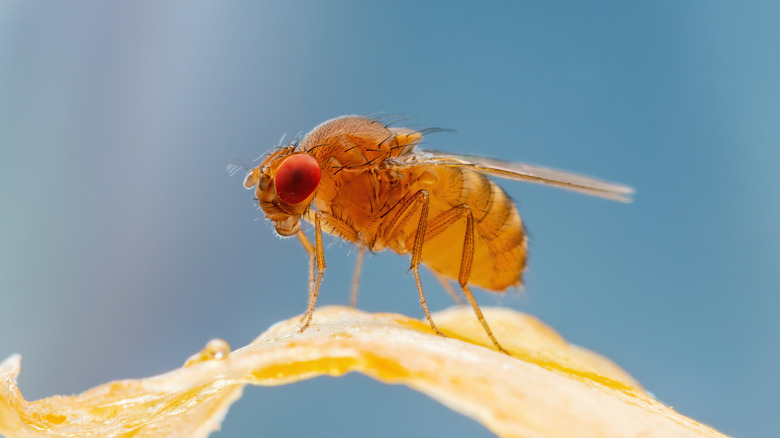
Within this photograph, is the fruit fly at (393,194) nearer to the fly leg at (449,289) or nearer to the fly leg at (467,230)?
the fly leg at (467,230)

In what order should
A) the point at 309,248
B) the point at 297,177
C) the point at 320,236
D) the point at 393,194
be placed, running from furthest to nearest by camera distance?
the point at 309,248 → the point at 393,194 → the point at 320,236 → the point at 297,177

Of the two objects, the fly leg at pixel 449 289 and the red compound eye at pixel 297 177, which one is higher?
the fly leg at pixel 449 289

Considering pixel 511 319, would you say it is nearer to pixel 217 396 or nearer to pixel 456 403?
pixel 217 396

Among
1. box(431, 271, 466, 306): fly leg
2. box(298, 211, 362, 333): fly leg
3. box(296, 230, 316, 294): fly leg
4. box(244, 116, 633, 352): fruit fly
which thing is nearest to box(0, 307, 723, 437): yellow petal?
box(298, 211, 362, 333): fly leg

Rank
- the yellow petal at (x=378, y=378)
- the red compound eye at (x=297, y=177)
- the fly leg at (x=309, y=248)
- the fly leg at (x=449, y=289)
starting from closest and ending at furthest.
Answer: the yellow petal at (x=378, y=378)
the red compound eye at (x=297, y=177)
the fly leg at (x=309, y=248)
the fly leg at (x=449, y=289)

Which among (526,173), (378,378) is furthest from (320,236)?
(378,378)

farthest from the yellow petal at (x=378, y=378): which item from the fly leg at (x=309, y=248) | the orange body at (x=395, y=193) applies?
the fly leg at (x=309, y=248)

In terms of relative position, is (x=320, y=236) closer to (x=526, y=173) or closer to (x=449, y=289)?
(x=526, y=173)
